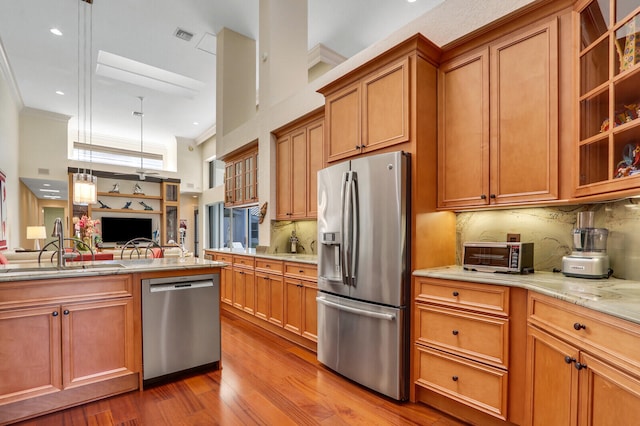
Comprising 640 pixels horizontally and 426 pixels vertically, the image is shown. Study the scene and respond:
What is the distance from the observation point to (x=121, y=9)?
4.58 m

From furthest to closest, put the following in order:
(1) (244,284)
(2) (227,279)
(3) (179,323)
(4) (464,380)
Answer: (2) (227,279) → (1) (244,284) → (3) (179,323) → (4) (464,380)

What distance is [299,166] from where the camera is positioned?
398cm

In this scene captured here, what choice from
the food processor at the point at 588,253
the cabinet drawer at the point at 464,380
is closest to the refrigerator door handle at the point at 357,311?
the cabinet drawer at the point at 464,380

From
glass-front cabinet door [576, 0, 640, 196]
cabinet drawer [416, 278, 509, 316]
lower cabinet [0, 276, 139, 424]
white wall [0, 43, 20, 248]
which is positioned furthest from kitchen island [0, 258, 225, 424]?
white wall [0, 43, 20, 248]

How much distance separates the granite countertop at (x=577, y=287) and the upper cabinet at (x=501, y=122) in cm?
50

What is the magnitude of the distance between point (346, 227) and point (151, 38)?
5.04m

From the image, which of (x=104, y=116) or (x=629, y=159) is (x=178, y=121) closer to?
(x=104, y=116)

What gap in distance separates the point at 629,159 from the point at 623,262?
0.66 m

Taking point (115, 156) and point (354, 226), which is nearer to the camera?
point (354, 226)

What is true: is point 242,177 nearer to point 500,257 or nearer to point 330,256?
point 330,256

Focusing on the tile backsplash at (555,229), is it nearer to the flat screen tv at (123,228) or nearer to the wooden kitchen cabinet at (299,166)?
the wooden kitchen cabinet at (299,166)

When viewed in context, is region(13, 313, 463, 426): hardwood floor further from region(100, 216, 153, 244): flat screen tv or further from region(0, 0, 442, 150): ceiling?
region(100, 216, 153, 244): flat screen tv

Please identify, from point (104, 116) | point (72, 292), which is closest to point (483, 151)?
point (72, 292)

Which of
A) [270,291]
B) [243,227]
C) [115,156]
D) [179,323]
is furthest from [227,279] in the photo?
[115,156]
